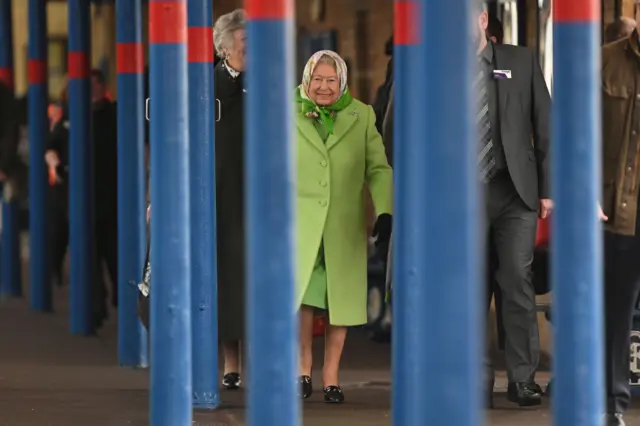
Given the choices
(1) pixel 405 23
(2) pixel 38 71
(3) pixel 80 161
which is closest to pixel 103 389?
(3) pixel 80 161

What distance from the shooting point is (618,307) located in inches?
336

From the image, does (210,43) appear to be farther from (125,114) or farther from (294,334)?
(294,334)

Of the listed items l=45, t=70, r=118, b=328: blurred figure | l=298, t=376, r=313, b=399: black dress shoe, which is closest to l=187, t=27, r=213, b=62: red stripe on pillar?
l=298, t=376, r=313, b=399: black dress shoe

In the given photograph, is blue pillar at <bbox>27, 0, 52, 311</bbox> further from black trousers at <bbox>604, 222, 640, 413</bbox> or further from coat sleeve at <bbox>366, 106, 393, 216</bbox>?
black trousers at <bbox>604, 222, 640, 413</bbox>

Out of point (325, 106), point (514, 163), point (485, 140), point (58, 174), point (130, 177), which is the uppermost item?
point (325, 106)

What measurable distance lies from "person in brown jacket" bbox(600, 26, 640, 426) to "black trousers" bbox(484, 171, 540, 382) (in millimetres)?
969

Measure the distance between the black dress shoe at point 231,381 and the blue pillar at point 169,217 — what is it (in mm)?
2353

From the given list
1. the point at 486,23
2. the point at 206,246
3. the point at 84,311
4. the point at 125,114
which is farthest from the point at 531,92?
the point at 84,311

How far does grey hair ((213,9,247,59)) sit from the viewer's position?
1016 cm

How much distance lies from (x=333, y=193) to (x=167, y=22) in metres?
2.23

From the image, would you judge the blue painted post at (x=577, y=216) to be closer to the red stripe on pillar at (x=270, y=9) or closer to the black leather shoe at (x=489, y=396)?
the red stripe on pillar at (x=270, y=9)

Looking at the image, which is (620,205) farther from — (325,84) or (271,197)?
(271,197)

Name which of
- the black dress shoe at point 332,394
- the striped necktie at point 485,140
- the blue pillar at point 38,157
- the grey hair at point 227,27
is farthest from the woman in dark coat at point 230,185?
the blue pillar at point 38,157

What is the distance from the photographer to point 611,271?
852 cm
